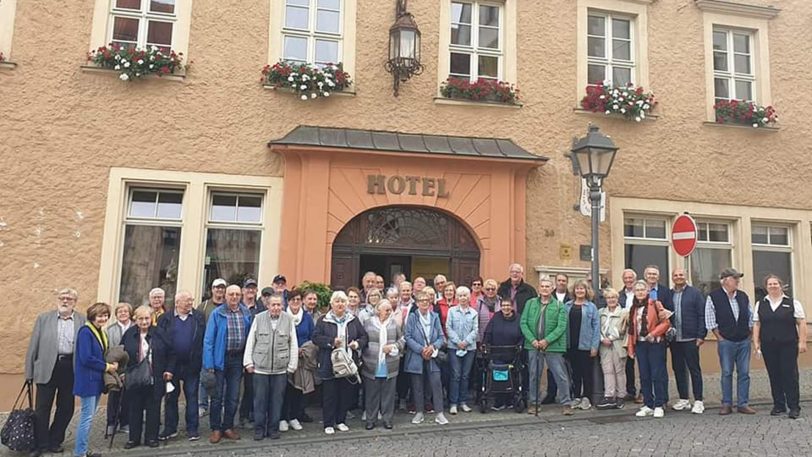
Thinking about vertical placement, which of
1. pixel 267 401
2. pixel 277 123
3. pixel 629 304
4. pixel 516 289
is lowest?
pixel 267 401

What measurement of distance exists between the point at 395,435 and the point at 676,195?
6.87 meters

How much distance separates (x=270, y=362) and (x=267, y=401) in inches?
16.2

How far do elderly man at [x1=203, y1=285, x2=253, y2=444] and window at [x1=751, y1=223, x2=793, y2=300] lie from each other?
9127 mm

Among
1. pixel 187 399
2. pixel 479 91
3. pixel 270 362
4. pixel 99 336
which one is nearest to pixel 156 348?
pixel 99 336

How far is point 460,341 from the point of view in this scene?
7.52m

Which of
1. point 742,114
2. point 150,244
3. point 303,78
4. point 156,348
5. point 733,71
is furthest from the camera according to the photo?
point 733,71

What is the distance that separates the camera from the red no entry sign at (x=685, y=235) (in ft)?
27.5

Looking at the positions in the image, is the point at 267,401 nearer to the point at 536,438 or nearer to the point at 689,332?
the point at 536,438

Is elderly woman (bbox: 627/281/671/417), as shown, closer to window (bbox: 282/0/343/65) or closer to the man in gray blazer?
window (bbox: 282/0/343/65)

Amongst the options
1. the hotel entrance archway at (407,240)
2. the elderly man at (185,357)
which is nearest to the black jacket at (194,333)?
the elderly man at (185,357)

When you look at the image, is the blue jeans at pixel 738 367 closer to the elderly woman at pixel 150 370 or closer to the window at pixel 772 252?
the window at pixel 772 252

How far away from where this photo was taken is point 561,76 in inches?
423

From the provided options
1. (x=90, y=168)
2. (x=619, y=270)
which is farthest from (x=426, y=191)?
(x=90, y=168)

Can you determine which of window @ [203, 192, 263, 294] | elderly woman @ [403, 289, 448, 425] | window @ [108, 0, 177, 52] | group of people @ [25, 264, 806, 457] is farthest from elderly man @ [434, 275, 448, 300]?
window @ [108, 0, 177, 52]
